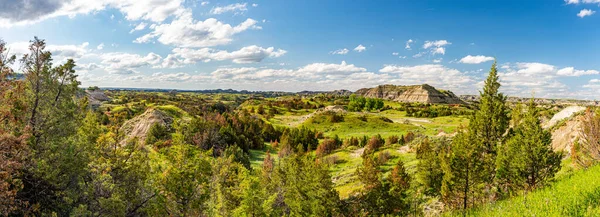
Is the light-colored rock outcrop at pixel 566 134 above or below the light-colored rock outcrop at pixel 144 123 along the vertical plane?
above

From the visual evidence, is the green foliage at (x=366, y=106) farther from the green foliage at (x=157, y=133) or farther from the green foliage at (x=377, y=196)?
the green foliage at (x=377, y=196)

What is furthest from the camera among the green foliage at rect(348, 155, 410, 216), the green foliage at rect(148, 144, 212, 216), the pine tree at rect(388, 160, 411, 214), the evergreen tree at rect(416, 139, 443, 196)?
the evergreen tree at rect(416, 139, 443, 196)

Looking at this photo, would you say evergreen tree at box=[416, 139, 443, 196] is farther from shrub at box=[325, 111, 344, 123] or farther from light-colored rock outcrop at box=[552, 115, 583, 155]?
shrub at box=[325, 111, 344, 123]

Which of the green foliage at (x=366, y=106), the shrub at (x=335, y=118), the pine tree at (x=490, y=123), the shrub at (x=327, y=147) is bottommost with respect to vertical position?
the shrub at (x=327, y=147)

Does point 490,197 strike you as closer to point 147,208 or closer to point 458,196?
point 458,196

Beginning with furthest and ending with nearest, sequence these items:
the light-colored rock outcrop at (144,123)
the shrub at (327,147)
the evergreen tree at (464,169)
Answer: the shrub at (327,147) → the light-colored rock outcrop at (144,123) → the evergreen tree at (464,169)

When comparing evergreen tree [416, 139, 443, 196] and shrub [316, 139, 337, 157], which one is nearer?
evergreen tree [416, 139, 443, 196]

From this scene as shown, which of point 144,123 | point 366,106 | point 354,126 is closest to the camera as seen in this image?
point 144,123

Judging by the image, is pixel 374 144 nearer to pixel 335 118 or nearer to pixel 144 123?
pixel 144 123

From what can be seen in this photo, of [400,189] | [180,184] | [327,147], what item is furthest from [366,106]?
[180,184]

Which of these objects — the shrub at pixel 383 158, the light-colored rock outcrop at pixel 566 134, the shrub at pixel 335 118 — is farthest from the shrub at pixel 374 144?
the shrub at pixel 335 118

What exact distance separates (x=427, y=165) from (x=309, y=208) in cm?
1262

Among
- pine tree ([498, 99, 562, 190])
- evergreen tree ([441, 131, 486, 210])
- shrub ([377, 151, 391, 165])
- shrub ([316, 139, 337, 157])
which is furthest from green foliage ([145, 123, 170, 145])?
pine tree ([498, 99, 562, 190])

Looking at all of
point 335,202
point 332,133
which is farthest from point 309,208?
point 332,133
